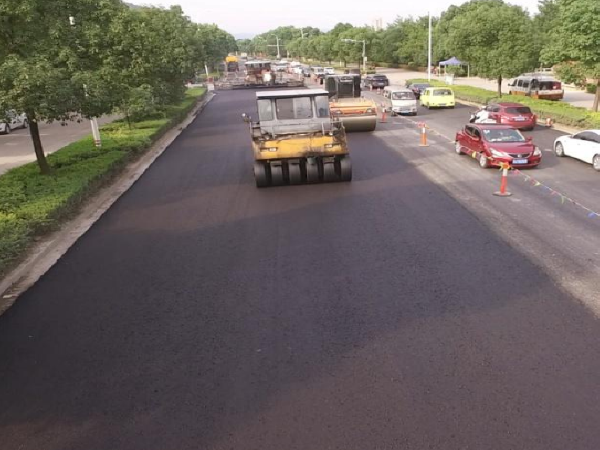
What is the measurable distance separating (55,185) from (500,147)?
14.8 m

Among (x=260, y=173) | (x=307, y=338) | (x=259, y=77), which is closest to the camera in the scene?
(x=307, y=338)

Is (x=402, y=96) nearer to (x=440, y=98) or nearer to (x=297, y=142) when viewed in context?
(x=440, y=98)

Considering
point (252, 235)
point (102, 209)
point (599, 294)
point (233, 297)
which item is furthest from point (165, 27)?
point (599, 294)

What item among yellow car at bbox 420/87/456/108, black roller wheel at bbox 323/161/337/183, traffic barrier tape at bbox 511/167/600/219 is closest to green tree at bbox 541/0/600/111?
yellow car at bbox 420/87/456/108

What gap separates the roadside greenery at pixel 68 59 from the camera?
14469mm

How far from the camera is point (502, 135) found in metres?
18.9

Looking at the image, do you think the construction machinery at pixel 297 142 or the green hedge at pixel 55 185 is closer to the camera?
the green hedge at pixel 55 185

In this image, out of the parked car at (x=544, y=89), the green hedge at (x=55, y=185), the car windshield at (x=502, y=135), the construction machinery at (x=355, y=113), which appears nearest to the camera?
the green hedge at (x=55, y=185)

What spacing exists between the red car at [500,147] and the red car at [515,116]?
26.6ft

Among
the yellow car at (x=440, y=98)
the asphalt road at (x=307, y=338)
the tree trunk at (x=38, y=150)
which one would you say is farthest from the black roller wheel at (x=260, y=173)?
the yellow car at (x=440, y=98)

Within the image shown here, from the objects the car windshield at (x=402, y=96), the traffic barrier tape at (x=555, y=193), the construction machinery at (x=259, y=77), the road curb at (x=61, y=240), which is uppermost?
the construction machinery at (x=259, y=77)

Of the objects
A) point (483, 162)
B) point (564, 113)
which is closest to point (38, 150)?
point (483, 162)

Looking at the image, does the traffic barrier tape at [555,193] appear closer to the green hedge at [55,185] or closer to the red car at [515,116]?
the red car at [515,116]

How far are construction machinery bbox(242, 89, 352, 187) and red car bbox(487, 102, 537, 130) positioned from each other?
1316 cm
